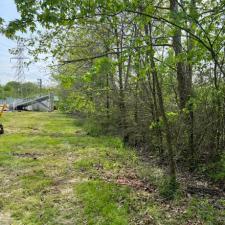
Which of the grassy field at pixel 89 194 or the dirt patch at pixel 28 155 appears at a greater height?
the dirt patch at pixel 28 155

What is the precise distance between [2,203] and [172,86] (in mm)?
4095

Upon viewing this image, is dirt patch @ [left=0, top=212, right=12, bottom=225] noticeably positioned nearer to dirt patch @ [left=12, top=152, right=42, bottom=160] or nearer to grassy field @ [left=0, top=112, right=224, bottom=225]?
grassy field @ [left=0, top=112, right=224, bottom=225]

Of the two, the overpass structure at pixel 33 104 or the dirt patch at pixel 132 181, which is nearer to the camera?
the dirt patch at pixel 132 181

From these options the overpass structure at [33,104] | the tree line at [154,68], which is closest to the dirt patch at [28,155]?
the tree line at [154,68]

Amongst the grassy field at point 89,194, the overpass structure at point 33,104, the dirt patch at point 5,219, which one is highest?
the overpass structure at point 33,104

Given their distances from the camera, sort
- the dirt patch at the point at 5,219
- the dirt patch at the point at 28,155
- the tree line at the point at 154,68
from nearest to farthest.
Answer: the tree line at the point at 154,68
the dirt patch at the point at 5,219
the dirt patch at the point at 28,155

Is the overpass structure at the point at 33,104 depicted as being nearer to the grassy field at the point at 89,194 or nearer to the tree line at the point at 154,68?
the tree line at the point at 154,68

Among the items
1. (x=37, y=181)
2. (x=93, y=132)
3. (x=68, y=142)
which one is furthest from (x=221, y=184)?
(x=93, y=132)

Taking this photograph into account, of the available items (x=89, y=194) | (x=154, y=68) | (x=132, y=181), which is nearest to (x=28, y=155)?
(x=132, y=181)

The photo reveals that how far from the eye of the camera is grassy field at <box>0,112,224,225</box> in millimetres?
4430

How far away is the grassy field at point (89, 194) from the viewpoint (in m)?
4.43

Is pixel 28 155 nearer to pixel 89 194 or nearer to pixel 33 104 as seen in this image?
pixel 89 194

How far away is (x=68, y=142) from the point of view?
1123 cm

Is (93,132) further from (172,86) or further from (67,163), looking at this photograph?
(172,86)
